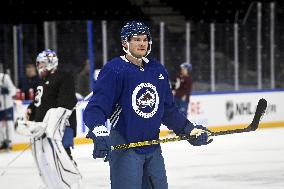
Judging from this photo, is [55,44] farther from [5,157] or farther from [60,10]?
[60,10]

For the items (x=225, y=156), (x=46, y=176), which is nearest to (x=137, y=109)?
(x=46, y=176)

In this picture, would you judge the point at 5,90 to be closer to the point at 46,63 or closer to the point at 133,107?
the point at 46,63

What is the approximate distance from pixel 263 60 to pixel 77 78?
3.44 m

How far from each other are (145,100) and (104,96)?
0.68 ft


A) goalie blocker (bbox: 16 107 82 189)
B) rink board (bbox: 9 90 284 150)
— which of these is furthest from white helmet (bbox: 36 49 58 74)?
rink board (bbox: 9 90 284 150)

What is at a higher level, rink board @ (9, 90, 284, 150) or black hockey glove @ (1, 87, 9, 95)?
black hockey glove @ (1, 87, 9, 95)

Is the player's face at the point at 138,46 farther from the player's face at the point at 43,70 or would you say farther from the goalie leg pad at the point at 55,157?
the player's face at the point at 43,70

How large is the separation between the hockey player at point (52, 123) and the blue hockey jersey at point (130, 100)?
2.29 metres

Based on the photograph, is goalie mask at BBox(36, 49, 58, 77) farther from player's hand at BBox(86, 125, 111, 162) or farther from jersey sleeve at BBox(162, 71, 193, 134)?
player's hand at BBox(86, 125, 111, 162)

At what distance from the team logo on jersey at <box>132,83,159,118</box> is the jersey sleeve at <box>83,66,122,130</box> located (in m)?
0.09

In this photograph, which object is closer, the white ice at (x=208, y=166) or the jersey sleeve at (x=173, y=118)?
the jersey sleeve at (x=173, y=118)

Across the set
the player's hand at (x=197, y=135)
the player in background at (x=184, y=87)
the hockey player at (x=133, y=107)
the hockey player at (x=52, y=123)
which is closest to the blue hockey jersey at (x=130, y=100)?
the hockey player at (x=133, y=107)

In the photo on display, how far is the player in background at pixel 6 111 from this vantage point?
411 inches

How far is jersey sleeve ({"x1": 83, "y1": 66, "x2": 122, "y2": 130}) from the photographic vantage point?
361cm
